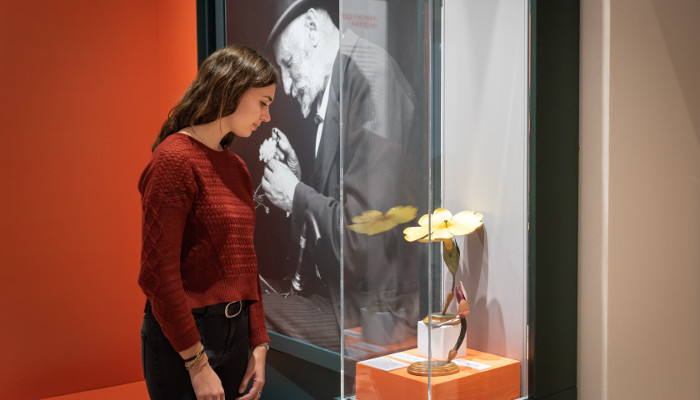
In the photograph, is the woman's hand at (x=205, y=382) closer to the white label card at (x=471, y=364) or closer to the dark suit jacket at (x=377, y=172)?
the dark suit jacket at (x=377, y=172)

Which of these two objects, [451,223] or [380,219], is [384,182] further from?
[451,223]

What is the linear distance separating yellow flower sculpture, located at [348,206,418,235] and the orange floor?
2.04 meters

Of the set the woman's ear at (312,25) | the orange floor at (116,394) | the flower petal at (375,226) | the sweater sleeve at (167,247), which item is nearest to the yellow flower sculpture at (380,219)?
the flower petal at (375,226)

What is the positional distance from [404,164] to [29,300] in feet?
7.31

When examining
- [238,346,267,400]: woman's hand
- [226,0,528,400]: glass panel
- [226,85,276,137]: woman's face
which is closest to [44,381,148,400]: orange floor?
[226,0,528,400]: glass panel

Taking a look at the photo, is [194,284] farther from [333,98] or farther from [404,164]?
[333,98]

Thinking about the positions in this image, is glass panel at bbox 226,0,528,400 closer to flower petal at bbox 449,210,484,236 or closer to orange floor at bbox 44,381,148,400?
flower petal at bbox 449,210,484,236

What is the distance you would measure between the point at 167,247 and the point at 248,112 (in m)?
0.37

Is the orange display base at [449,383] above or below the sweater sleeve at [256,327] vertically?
below

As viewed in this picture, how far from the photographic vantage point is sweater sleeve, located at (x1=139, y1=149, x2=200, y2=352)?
1.36m

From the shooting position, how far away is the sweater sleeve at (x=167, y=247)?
1.36m

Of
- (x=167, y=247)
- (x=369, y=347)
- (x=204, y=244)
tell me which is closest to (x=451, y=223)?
(x=369, y=347)

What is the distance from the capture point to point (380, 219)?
6.01ft

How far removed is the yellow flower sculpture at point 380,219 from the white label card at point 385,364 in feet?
1.17
